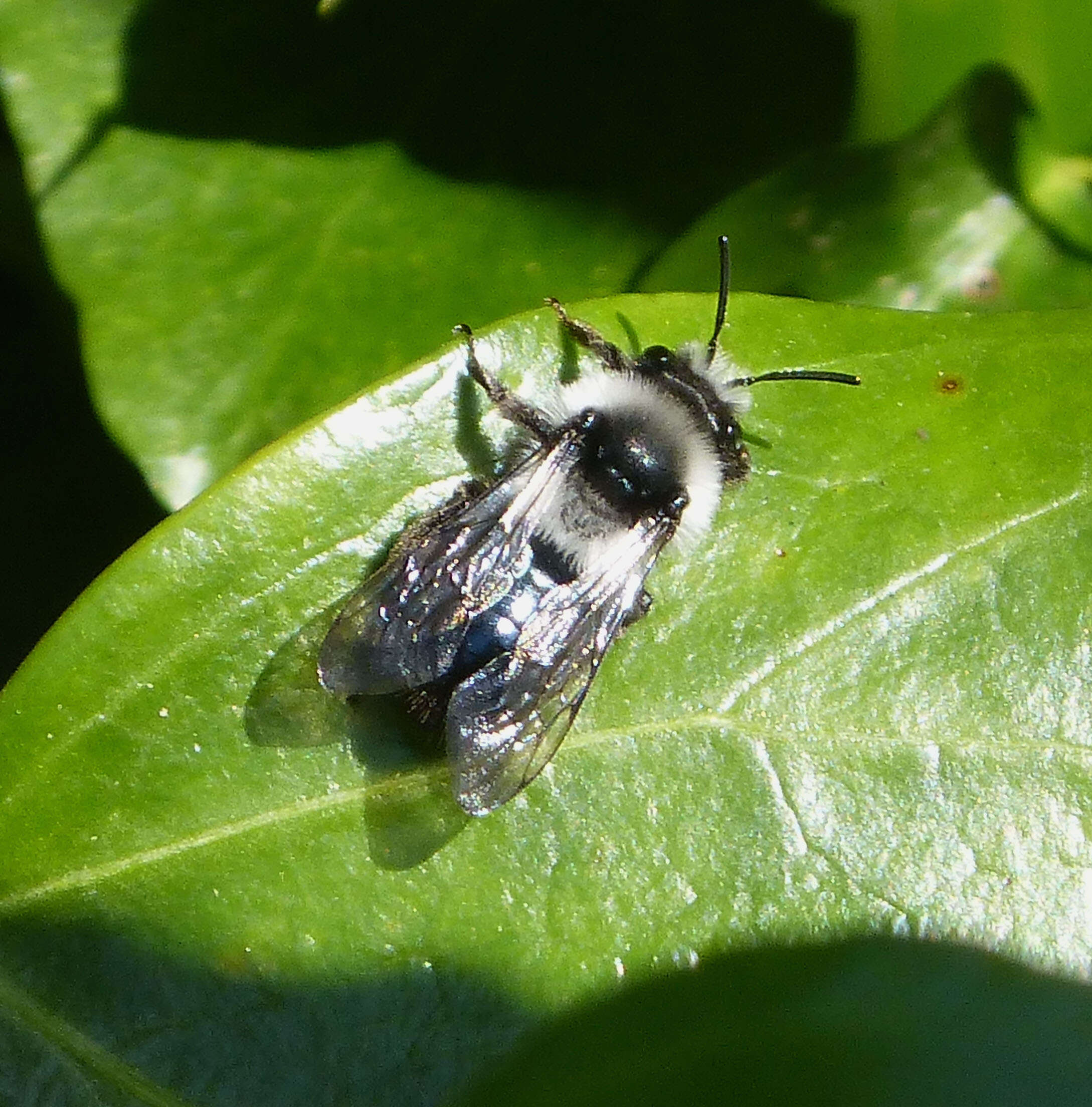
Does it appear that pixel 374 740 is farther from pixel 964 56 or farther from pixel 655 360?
pixel 964 56

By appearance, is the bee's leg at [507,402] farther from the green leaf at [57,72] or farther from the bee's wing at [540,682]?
the green leaf at [57,72]

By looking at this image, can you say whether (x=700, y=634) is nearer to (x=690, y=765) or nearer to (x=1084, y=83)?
(x=690, y=765)

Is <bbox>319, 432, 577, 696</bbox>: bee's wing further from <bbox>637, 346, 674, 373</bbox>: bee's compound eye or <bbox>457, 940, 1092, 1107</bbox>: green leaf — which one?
<bbox>457, 940, 1092, 1107</bbox>: green leaf

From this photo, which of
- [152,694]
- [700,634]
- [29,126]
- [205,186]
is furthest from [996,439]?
[29,126]

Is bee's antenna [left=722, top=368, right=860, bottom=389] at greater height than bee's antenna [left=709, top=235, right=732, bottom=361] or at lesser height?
lesser

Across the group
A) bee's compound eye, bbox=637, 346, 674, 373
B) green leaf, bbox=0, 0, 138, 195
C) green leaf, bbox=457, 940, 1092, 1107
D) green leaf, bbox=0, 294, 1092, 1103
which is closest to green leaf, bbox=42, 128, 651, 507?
green leaf, bbox=0, 0, 138, 195

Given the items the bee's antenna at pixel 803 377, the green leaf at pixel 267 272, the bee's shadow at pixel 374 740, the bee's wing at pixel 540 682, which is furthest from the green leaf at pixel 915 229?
the bee's shadow at pixel 374 740
